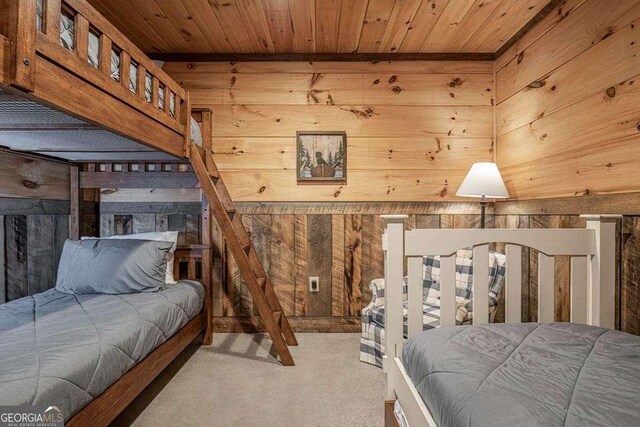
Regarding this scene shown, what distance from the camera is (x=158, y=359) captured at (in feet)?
5.66

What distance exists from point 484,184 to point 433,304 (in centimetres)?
86

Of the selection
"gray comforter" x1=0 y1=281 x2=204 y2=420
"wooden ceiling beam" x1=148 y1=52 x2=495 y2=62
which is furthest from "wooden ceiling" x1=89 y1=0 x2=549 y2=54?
"gray comforter" x1=0 y1=281 x2=204 y2=420

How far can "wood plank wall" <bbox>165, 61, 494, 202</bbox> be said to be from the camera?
2.76 metres

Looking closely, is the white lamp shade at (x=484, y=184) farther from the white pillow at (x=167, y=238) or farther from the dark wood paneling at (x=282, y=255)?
the white pillow at (x=167, y=238)

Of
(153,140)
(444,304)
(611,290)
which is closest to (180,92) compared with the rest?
(153,140)

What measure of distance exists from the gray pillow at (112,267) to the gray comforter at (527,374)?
167cm

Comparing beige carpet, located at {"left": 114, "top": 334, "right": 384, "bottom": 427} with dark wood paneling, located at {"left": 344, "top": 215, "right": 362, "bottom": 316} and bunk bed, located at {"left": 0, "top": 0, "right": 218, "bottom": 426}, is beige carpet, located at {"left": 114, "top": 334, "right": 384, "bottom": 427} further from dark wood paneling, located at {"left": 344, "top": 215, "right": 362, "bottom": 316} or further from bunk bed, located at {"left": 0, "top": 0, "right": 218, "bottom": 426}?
dark wood paneling, located at {"left": 344, "top": 215, "right": 362, "bottom": 316}

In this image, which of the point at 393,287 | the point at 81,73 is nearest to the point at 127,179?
the point at 81,73

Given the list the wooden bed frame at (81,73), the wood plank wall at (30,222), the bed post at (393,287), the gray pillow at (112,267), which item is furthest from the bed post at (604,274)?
the wood plank wall at (30,222)

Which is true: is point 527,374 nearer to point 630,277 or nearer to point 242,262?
point 630,277

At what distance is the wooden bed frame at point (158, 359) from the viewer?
1236 millimetres

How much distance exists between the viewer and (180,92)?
83.2 inches

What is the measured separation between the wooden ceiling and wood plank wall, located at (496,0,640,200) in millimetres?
271

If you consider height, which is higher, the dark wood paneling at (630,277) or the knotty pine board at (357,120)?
the knotty pine board at (357,120)
